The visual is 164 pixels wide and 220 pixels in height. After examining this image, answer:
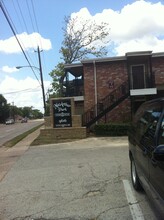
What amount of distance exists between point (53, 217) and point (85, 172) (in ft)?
11.3

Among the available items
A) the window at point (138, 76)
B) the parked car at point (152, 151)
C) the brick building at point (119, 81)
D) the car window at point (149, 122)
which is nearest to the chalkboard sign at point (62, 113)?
the brick building at point (119, 81)

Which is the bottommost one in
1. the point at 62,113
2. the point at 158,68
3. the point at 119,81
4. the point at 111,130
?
the point at 111,130

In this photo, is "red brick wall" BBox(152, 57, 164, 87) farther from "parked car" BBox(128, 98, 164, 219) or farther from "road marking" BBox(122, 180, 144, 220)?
"parked car" BBox(128, 98, 164, 219)

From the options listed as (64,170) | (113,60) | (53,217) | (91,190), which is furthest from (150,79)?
(53,217)

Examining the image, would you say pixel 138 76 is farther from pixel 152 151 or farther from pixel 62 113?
pixel 152 151

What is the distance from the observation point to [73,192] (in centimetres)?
676

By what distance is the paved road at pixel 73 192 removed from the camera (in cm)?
540

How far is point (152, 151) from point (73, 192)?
2.81 meters

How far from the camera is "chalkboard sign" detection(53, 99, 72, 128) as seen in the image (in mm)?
19531

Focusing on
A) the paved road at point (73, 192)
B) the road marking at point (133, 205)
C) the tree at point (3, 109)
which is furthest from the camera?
the tree at point (3, 109)

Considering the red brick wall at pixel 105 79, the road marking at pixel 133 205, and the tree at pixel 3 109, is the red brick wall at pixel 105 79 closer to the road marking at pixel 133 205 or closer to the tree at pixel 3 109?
the road marking at pixel 133 205

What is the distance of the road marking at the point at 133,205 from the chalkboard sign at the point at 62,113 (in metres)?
12.7

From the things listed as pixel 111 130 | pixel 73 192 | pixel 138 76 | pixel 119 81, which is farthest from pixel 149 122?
pixel 138 76

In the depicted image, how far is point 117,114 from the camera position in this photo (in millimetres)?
23062
